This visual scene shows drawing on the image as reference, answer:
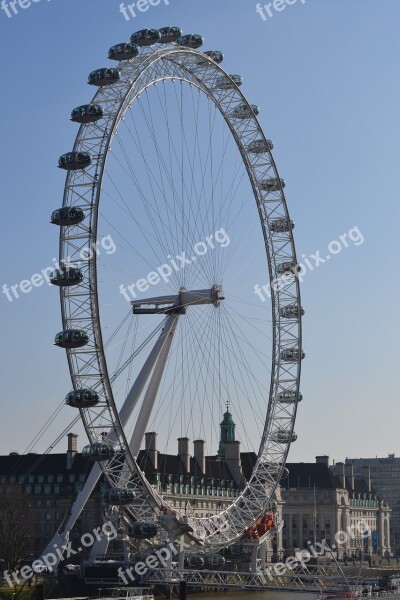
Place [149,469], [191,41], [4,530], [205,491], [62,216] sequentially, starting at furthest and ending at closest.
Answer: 1. [205,491]
2. [149,469]
3. [4,530]
4. [191,41]
5. [62,216]

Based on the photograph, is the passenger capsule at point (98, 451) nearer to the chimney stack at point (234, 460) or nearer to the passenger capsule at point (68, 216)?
the passenger capsule at point (68, 216)

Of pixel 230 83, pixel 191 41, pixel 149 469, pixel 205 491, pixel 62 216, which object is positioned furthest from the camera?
pixel 205 491

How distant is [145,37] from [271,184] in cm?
1736

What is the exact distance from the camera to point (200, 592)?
7288 centimetres

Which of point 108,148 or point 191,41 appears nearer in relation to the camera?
point 108,148

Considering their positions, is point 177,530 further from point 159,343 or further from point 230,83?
point 230,83

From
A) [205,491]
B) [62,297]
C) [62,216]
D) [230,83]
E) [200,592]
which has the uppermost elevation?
[230,83]

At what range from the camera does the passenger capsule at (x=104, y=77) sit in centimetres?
5997

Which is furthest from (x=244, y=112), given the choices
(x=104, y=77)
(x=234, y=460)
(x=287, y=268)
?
(x=234, y=460)

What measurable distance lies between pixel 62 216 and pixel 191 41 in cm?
1712

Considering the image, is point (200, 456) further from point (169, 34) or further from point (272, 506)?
point (169, 34)

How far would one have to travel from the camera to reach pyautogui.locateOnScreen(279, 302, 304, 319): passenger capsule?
7744 centimetres

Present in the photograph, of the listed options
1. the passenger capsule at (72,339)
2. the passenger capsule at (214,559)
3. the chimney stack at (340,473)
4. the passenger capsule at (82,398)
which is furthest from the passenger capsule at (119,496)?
the chimney stack at (340,473)

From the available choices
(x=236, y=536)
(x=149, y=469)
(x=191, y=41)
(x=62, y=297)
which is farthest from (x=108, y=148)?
(x=149, y=469)
